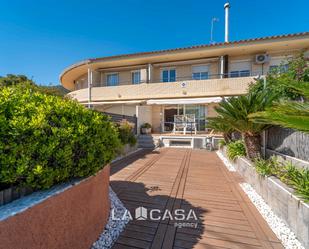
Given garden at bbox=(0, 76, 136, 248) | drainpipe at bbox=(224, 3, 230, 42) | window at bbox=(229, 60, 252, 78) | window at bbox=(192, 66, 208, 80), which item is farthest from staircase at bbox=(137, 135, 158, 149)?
drainpipe at bbox=(224, 3, 230, 42)

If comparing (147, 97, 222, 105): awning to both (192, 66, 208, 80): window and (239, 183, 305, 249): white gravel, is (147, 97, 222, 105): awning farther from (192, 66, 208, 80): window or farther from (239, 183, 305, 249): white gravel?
(239, 183, 305, 249): white gravel

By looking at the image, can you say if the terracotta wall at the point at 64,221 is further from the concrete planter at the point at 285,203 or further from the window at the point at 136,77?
the window at the point at 136,77

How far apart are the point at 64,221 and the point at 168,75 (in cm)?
1782

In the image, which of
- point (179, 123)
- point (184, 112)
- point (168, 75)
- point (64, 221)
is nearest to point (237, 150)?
point (64, 221)

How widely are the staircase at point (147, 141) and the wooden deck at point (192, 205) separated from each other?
600 cm

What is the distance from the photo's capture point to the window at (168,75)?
18734 millimetres

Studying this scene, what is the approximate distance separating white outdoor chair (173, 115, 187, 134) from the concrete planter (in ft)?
37.3

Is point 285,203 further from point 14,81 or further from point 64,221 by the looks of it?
point 14,81

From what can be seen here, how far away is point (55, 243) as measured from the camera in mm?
2420

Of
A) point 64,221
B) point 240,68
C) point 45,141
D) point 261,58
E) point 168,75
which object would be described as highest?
point 261,58

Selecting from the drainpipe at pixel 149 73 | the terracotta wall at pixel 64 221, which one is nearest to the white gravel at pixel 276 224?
the terracotta wall at pixel 64 221

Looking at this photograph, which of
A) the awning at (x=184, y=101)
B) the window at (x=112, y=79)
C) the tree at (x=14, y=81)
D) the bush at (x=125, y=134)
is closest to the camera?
the tree at (x=14, y=81)
